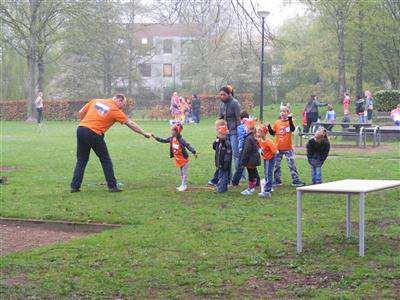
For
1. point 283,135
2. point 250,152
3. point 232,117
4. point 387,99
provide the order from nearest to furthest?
point 250,152 < point 232,117 < point 283,135 < point 387,99

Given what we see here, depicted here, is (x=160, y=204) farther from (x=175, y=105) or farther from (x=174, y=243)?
(x=175, y=105)

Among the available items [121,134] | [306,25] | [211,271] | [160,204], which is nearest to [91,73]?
[306,25]

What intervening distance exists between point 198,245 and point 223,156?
4376 millimetres

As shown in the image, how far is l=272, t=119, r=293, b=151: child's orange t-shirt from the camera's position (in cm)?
1361

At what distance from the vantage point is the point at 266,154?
41.5 ft

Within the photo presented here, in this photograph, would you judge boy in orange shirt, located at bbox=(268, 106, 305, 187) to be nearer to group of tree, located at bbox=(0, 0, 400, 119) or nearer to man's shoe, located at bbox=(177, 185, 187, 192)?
man's shoe, located at bbox=(177, 185, 187, 192)

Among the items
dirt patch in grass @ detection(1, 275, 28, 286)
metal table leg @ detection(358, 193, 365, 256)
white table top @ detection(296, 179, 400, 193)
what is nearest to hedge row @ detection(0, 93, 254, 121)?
white table top @ detection(296, 179, 400, 193)

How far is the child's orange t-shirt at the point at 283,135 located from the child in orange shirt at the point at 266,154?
2.67 feet

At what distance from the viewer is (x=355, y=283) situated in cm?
680

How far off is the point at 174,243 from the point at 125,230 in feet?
3.67

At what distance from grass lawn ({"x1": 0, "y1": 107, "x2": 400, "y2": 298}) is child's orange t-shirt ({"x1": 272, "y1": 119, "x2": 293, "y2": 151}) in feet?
2.44

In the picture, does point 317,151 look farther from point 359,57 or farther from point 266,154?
point 359,57

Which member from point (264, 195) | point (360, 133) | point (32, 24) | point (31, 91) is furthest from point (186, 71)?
point (264, 195)

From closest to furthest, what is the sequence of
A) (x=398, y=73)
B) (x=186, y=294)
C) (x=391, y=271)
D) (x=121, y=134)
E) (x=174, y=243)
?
(x=186, y=294), (x=391, y=271), (x=174, y=243), (x=121, y=134), (x=398, y=73)
